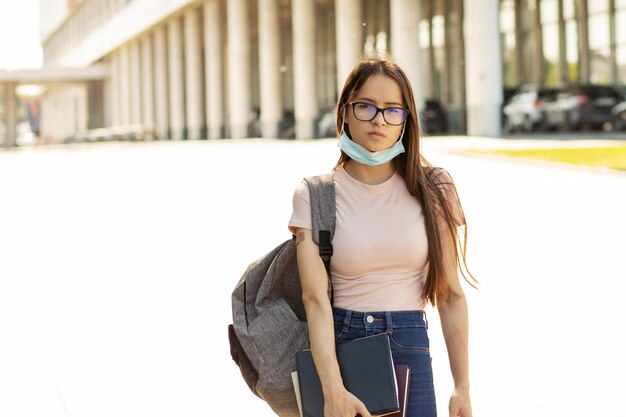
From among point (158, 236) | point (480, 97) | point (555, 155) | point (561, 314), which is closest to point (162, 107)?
point (480, 97)

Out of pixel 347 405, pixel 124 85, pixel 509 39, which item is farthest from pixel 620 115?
pixel 124 85

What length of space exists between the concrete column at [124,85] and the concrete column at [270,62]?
115ft

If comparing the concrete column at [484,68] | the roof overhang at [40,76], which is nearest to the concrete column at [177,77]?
the roof overhang at [40,76]

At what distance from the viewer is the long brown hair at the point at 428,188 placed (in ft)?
9.66

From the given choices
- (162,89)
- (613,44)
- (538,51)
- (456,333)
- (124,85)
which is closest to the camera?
(456,333)

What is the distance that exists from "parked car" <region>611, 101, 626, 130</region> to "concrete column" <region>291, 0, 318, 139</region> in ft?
60.4

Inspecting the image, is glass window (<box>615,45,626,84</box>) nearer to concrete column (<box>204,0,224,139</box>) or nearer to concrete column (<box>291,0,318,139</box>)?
concrete column (<box>291,0,318,139</box>)

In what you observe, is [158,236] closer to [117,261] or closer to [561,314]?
[117,261]

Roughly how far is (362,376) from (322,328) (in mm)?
162

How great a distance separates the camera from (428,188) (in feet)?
9.68

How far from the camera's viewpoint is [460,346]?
9.91ft

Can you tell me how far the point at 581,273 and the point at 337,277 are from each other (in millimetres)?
5768

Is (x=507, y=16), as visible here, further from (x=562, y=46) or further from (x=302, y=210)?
(x=302, y=210)

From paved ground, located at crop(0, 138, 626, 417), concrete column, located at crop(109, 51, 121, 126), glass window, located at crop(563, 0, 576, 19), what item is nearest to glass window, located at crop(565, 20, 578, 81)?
glass window, located at crop(563, 0, 576, 19)
